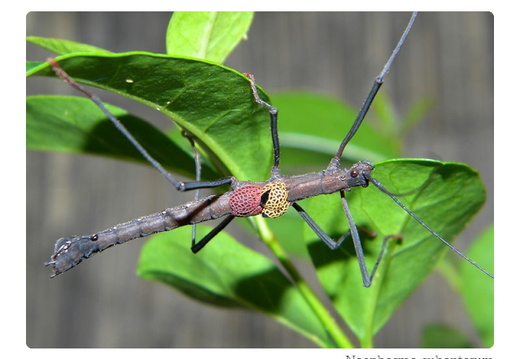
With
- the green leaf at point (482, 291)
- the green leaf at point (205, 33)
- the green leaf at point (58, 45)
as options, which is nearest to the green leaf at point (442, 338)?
the green leaf at point (482, 291)

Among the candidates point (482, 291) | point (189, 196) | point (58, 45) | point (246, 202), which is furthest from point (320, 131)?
point (189, 196)

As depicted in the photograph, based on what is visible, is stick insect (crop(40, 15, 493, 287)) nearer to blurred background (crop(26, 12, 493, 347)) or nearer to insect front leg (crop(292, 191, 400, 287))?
insect front leg (crop(292, 191, 400, 287))

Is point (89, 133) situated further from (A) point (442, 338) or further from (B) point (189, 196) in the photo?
(B) point (189, 196)

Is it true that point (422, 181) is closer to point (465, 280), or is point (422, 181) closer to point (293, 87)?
point (465, 280)

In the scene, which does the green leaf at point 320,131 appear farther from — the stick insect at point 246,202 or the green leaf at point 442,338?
the green leaf at point 442,338

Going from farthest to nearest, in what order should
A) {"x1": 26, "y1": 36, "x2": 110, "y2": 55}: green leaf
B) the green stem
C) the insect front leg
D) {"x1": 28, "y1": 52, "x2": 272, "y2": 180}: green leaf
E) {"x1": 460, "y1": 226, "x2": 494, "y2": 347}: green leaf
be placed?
1. {"x1": 460, "y1": 226, "x2": 494, "y2": 347}: green leaf
2. the insect front leg
3. the green stem
4. {"x1": 26, "y1": 36, "x2": 110, "y2": 55}: green leaf
5. {"x1": 28, "y1": 52, "x2": 272, "y2": 180}: green leaf

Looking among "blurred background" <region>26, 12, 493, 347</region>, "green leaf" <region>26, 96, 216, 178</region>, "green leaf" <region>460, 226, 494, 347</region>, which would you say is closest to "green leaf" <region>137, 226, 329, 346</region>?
"green leaf" <region>26, 96, 216, 178</region>
